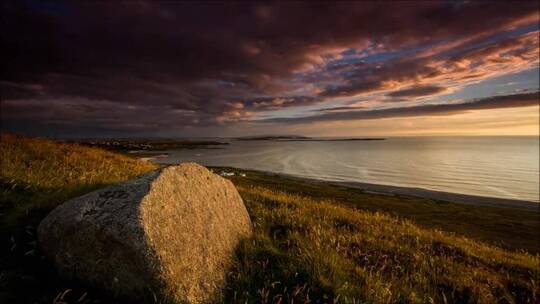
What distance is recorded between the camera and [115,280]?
3480 mm

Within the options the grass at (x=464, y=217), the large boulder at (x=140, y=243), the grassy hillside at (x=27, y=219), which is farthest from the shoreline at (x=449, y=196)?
the large boulder at (x=140, y=243)

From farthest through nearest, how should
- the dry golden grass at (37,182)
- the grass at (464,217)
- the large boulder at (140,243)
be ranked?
1. the grass at (464,217)
2. the dry golden grass at (37,182)
3. the large boulder at (140,243)

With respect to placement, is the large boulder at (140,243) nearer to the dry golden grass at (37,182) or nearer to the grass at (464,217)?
the dry golden grass at (37,182)

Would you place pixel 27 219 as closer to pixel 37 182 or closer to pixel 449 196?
pixel 37 182

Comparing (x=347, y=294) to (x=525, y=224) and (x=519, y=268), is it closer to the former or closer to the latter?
(x=519, y=268)

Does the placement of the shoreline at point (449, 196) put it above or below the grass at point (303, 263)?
below

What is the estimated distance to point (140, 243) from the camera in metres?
3.59

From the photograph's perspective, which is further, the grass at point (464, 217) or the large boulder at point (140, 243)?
the grass at point (464, 217)

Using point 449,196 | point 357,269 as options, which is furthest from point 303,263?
point 449,196

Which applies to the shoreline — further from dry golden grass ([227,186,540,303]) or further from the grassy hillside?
the grassy hillside

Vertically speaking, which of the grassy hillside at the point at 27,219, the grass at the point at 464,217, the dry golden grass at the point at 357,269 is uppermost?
the grassy hillside at the point at 27,219

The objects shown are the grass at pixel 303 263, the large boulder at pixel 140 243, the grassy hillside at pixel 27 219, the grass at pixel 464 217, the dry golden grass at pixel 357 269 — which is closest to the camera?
the grassy hillside at pixel 27 219

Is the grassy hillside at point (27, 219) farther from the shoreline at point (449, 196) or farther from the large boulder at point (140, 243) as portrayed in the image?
the shoreline at point (449, 196)

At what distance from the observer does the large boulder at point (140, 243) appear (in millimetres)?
3568
